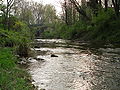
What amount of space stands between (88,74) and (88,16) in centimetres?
4336

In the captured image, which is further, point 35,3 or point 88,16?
point 35,3

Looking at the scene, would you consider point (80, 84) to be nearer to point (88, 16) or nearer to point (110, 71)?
point (110, 71)

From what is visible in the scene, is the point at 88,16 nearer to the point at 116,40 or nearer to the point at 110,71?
the point at 116,40

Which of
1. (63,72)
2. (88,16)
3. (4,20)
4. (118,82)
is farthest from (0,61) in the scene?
(88,16)

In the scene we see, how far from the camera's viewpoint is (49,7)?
12250 cm

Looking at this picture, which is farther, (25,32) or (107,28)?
(107,28)

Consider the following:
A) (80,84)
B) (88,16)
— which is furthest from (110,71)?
(88,16)

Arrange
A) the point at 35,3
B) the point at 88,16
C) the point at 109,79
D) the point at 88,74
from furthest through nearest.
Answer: the point at 35,3 → the point at 88,16 → the point at 88,74 → the point at 109,79

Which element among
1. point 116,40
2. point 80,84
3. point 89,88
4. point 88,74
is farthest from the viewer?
point 116,40

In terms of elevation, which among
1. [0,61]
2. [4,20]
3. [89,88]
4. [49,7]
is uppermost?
[49,7]

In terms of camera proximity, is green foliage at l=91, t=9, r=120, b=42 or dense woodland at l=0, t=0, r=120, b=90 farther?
green foliage at l=91, t=9, r=120, b=42

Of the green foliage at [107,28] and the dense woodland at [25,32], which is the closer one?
the dense woodland at [25,32]

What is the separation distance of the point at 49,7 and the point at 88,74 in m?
112

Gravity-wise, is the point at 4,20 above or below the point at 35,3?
below
